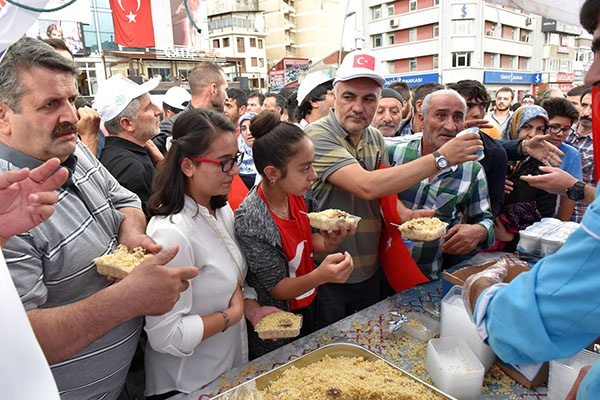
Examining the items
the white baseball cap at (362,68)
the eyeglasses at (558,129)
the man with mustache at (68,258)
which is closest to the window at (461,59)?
the eyeglasses at (558,129)

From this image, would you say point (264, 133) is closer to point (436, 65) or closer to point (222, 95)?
point (222, 95)

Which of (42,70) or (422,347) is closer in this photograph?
(42,70)

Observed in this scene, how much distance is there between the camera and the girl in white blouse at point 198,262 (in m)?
1.65

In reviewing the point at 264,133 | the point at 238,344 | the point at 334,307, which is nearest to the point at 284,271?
the point at 238,344

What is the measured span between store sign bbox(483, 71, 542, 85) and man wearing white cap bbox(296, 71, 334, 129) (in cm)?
3389

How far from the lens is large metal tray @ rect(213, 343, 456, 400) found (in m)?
1.46

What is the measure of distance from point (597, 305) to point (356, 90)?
1965mm

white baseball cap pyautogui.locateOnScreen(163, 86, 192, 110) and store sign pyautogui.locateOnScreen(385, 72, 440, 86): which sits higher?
store sign pyautogui.locateOnScreen(385, 72, 440, 86)

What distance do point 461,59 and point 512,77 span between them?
604 cm

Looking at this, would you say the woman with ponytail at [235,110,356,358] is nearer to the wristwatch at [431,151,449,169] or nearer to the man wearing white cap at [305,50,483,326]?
the man wearing white cap at [305,50,483,326]

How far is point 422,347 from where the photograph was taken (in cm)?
178

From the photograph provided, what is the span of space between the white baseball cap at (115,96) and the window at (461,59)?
35.6 metres

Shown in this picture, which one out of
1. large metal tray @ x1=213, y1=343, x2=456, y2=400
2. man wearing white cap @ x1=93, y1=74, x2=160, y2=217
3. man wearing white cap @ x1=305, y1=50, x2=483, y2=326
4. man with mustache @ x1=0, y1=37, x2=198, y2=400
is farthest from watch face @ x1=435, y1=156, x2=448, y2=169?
man wearing white cap @ x1=93, y1=74, x2=160, y2=217

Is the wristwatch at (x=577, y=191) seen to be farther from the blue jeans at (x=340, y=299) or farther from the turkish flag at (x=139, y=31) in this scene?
the turkish flag at (x=139, y=31)
